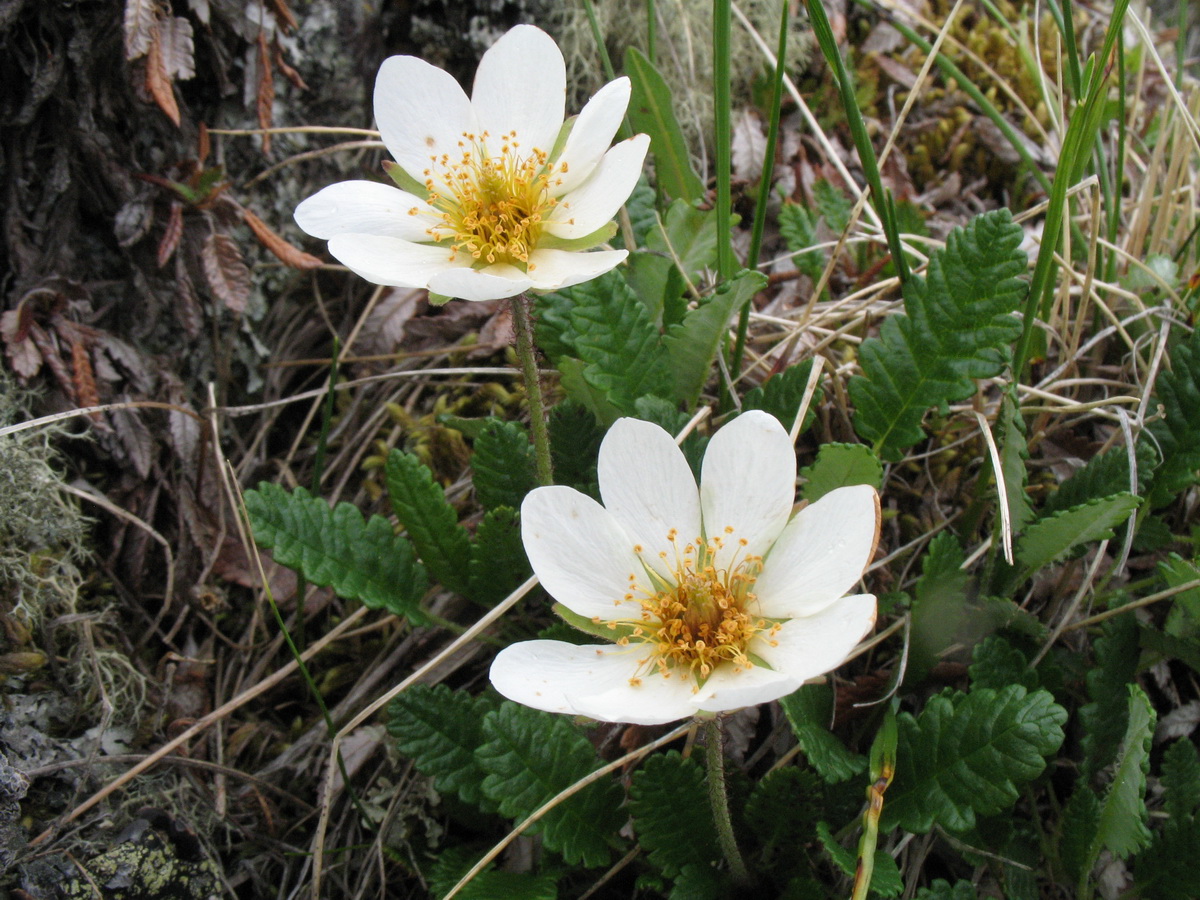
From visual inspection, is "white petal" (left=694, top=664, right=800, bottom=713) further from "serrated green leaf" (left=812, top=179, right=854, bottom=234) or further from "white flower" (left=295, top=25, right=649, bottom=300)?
"serrated green leaf" (left=812, top=179, right=854, bottom=234)

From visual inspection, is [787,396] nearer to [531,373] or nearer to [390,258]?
[531,373]

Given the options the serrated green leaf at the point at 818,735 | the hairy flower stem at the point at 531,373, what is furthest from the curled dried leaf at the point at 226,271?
the serrated green leaf at the point at 818,735

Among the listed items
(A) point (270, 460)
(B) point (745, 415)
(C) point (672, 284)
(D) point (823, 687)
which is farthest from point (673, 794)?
(A) point (270, 460)

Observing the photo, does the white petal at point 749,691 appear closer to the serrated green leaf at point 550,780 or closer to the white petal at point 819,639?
the white petal at point 819,639

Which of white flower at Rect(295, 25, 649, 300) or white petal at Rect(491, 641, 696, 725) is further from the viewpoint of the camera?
white flower at Rect(295, 25, 649, 300)

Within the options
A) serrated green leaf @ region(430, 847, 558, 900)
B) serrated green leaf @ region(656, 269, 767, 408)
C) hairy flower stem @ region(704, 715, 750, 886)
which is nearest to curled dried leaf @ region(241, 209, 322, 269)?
serrated green leaf @ region(656, 269, 767, 408)
